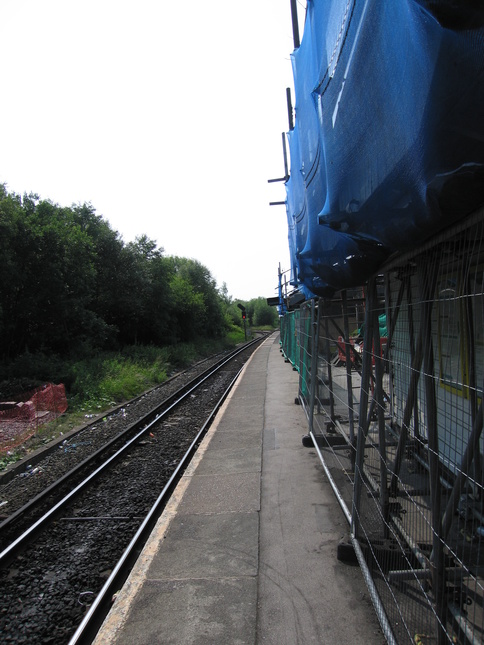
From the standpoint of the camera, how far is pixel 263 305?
11562 cm

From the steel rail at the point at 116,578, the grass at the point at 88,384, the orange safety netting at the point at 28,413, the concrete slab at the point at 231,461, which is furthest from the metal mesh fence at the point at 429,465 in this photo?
the orange safety netting at the point at 28,413

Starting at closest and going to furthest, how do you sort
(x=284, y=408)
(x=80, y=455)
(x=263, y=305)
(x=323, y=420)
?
(x=323, y=420), (x=80, y=455), (x=284, y=408), (x=263, y=305)

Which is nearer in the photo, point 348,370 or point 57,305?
point 348,370

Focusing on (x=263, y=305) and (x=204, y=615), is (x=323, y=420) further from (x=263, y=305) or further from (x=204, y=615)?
(x=263, y=305)

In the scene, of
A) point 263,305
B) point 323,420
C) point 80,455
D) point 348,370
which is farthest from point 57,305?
point 263,305

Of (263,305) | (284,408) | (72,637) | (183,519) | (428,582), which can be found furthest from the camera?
(263,305)

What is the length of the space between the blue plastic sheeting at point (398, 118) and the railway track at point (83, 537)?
3554 millimetres

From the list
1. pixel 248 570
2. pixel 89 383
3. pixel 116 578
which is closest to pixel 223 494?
pixel 116 578

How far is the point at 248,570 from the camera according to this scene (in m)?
3.41

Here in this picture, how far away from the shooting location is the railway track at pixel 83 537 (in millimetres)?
3445

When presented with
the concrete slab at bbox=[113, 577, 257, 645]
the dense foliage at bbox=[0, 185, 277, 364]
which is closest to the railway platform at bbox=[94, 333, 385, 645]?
the concrete slab at bbox=[113, 577, 257, 645]

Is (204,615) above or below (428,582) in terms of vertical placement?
below

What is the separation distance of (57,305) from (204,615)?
16255 mm

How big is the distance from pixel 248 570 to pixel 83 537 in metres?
2.38
